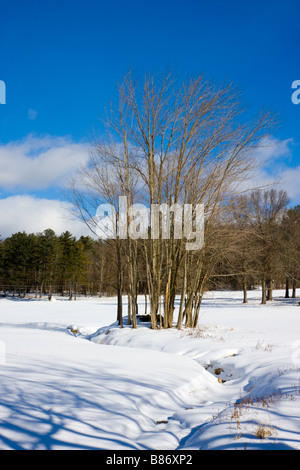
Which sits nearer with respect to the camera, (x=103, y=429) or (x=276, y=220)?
(x=103, y=429)

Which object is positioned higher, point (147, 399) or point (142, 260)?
point (142, 260)

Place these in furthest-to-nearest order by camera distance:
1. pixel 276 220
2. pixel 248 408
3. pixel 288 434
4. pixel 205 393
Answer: pixel 276 220, pixel 205 393, pixel 248 408, pixel 288 434

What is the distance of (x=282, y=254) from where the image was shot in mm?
32500

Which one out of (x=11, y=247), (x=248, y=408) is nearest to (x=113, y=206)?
(x=248, y=408)

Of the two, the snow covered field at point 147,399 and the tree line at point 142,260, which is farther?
the tree line at point 142,260

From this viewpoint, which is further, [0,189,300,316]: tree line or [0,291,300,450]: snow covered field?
[0,189,300,316]: tree line

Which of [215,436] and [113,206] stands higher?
[113,206]

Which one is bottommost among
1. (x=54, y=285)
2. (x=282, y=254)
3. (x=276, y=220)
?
(x=54, y=285)

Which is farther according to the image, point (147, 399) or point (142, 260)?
point (142, 260)

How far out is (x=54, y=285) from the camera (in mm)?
60875
